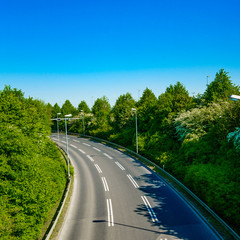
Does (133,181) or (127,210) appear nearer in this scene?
(127,210)

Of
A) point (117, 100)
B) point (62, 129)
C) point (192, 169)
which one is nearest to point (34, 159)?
point (192, 169)

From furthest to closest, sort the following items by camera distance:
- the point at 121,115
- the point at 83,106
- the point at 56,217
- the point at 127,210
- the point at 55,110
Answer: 1. the point at 55,110
2. the point at 83,106
3. the point at 121,115
4. the point at 127,210
5. the point at 56,217

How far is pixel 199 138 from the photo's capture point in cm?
2367

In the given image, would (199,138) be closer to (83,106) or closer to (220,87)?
(220,87)

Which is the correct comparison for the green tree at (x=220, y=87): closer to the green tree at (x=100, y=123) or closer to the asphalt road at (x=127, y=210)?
the asphalt road at (x=127, y=210)

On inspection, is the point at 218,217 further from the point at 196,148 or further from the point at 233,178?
the point at 196,148

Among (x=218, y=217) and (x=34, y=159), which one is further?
(x=34, y=159)

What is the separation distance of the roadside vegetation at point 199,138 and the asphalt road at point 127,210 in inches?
95.3

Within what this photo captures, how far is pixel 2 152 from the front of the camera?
1675 centimetres

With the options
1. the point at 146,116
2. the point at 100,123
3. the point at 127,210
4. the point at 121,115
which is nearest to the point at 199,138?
the point at 127,210

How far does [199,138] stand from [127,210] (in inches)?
547

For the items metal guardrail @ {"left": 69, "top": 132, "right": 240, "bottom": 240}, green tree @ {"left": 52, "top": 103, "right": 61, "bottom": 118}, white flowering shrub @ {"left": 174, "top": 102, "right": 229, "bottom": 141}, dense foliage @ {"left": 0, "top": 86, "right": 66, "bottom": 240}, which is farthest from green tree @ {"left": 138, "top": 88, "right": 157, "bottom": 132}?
green tree @ {"left": 52, "top": 103, "right": 61, "bottom": 118}

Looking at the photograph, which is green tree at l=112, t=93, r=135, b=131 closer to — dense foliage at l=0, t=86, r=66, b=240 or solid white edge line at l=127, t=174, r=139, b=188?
solid white edge line at l=127, t=174, r=139, b=188

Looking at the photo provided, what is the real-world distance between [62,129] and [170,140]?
5674 cm
